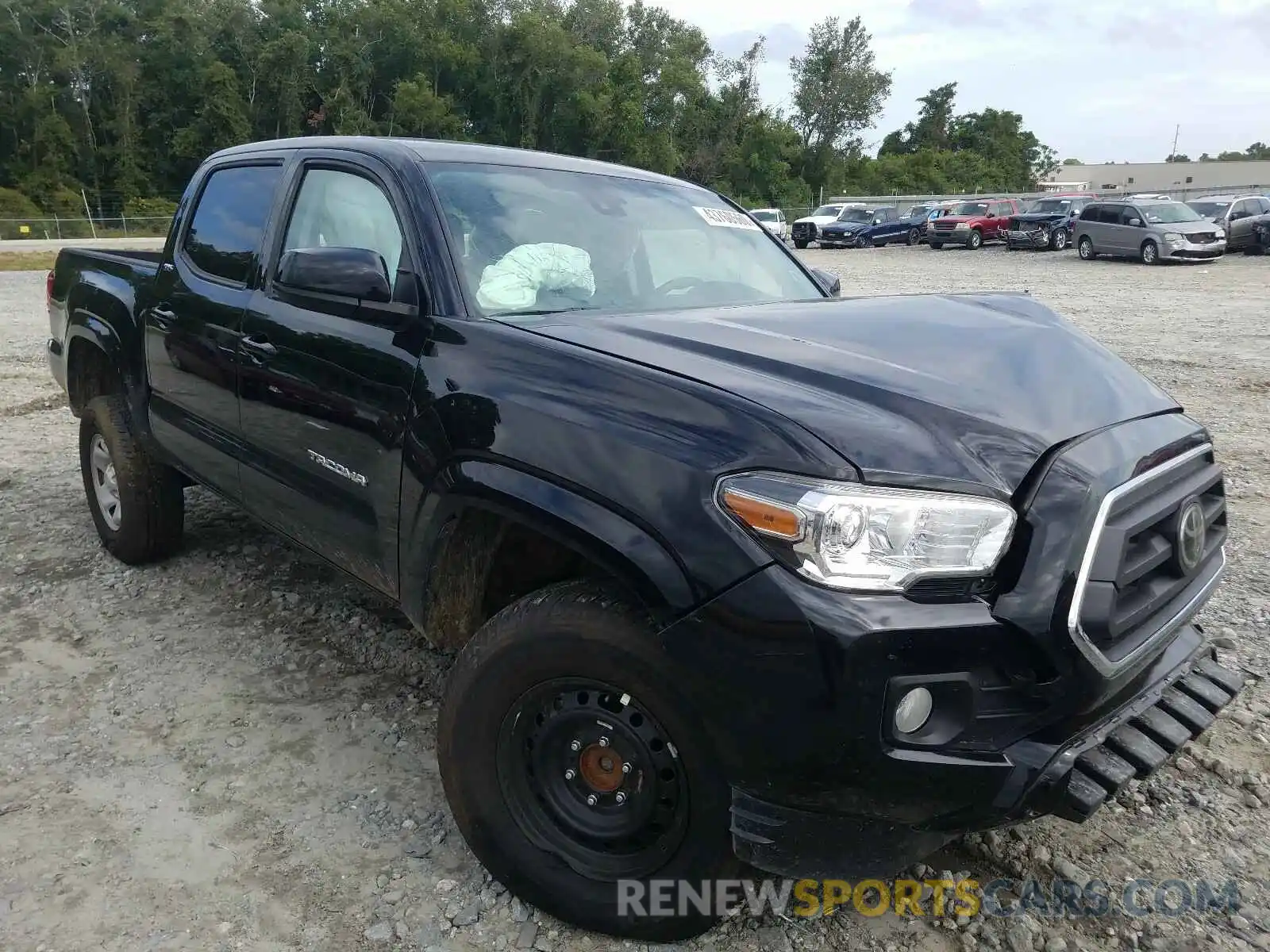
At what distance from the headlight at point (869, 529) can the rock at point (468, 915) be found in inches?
52.0

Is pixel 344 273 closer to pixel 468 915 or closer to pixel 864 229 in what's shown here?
pixel 468 915

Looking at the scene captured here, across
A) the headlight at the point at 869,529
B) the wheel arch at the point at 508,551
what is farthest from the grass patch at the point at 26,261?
the headlight at the point at 869,529

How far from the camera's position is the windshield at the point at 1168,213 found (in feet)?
79.8

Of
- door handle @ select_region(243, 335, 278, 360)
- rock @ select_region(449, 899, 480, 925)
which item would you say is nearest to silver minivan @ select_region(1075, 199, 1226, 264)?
door handle @ select_region(243, 335, 278, 360)

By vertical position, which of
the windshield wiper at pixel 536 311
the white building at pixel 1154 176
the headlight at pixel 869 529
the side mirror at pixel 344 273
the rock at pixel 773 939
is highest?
the white building at pixel 1154 176

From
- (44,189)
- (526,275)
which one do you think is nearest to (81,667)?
(526,275)

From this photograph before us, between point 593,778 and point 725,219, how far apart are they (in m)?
2.39

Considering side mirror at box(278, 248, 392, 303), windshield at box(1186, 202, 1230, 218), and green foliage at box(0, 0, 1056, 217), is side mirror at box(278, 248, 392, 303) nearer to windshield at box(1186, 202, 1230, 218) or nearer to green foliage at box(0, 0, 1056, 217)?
windshield at box(1186, 202, 1230, 218)

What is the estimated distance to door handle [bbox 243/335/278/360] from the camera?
3.17 meters

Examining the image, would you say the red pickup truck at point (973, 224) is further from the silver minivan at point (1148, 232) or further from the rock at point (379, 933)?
the rock at point (379, 933)

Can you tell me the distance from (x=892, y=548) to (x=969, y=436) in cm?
34

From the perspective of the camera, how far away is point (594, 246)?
123 inches

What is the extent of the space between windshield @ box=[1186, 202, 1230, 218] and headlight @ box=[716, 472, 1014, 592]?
2957cm

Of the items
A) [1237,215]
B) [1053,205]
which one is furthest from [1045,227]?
[1237,215]
